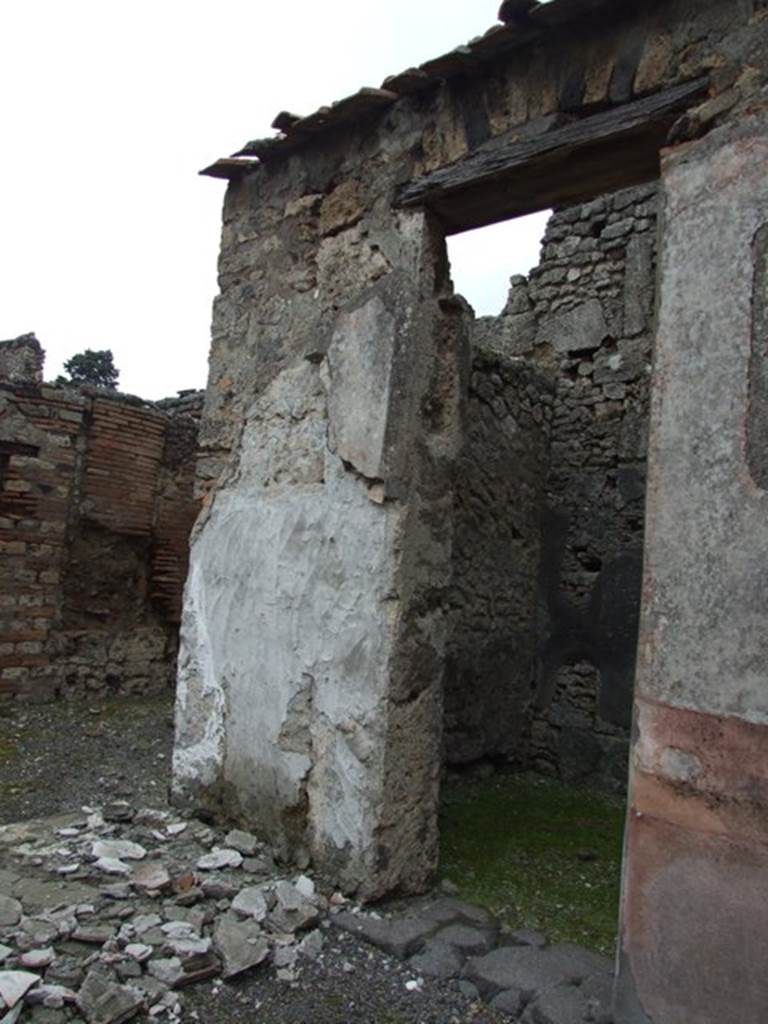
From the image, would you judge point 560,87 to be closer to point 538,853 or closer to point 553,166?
point 553,166

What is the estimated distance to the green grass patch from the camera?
2.92 metres

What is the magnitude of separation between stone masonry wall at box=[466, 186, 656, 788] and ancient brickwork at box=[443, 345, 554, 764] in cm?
5

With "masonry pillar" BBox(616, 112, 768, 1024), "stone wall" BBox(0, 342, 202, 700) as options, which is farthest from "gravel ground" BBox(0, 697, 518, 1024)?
"masonry pillar" BBox(616, 112, 768, 1024)

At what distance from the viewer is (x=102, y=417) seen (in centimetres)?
687

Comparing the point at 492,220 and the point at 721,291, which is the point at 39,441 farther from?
the point at 721,291

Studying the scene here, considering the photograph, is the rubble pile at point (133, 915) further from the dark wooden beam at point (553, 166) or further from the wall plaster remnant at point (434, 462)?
the dark wooden beam at point (553, 166)

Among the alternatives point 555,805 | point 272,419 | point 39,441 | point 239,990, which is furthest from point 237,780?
point 39,441

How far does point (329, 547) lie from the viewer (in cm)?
308

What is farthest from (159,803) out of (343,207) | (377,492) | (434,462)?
(343,207)

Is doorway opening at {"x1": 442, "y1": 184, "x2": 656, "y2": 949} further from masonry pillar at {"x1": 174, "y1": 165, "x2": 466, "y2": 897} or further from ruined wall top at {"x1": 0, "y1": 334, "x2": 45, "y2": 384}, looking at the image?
ruined wall top at {"x1": 0, "y1": 334, "x2": 45, "y2": 384}

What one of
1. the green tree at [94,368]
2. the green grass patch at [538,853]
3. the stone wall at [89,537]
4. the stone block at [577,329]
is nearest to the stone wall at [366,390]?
the green grass patch at [538,853]

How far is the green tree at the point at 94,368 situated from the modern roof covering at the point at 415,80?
2713 cm

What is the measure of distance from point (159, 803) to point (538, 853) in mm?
1771

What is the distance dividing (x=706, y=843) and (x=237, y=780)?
1.96 m
